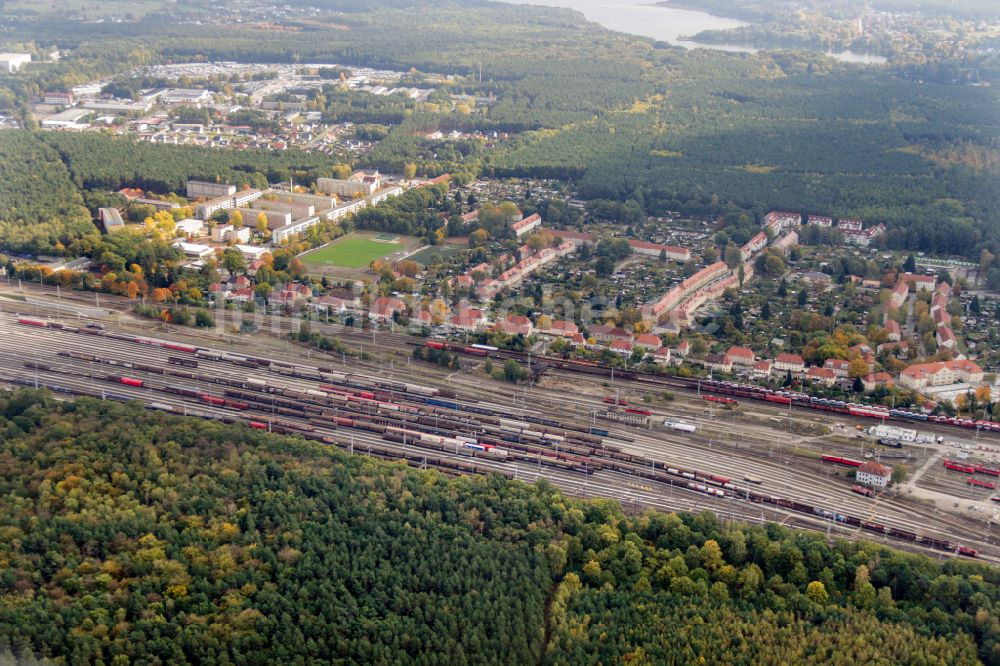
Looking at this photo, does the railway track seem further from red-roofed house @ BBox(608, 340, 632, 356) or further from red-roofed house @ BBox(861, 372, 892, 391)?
red-roofed house @ BBox(861, 372, 892, 391)

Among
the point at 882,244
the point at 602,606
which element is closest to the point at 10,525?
the point at 602,606

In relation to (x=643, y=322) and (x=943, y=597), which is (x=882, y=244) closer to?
(x=643, y=322)

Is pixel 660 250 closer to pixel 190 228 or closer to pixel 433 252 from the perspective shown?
pixel 433 252

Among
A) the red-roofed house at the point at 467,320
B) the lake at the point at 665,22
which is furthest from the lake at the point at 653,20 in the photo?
the red-roofed house at the point at 467,320

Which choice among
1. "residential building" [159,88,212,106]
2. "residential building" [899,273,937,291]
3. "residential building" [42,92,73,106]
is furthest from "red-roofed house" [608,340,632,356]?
"residential building" [42,92,73,106]

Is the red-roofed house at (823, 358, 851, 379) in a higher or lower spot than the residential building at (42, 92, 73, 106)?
lower

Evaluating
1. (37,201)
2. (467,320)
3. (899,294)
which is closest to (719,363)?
(467,320)
